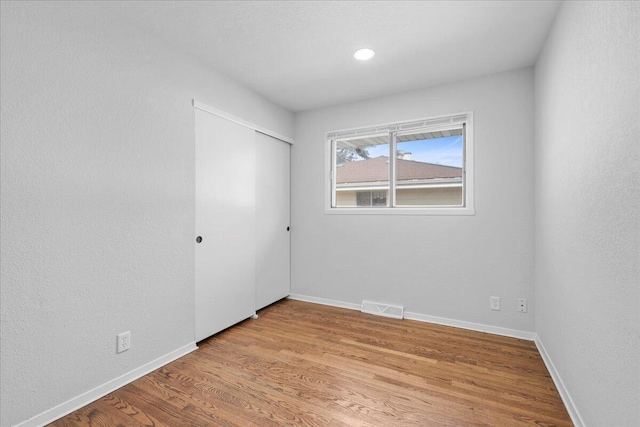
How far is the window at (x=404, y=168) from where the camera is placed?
2949 millimetres

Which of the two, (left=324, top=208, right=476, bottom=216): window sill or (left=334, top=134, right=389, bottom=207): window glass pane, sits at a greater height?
(left=334, top=134, right=389, bottom=207): window glass pane

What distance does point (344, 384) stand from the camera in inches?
75.4

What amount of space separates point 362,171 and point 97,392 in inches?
120

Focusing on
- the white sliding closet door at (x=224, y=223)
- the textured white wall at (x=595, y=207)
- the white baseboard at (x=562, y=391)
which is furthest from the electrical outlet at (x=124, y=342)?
the white baseboard at (x=562, y=391)

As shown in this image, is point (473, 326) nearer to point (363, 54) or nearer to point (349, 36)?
point (363, 54)

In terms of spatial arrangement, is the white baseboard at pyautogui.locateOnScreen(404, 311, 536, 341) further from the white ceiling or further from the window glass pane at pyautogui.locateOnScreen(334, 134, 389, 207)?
the white ceiling

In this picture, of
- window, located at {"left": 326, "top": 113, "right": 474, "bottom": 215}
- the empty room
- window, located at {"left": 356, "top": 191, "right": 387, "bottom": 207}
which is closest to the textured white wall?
the empty room

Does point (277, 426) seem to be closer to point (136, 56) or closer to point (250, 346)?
point (250, 346)

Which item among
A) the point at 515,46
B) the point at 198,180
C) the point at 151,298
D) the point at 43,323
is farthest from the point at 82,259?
the point at 515,46

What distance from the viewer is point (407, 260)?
3.08 meters

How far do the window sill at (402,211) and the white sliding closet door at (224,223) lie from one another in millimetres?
1028

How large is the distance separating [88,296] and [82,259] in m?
0.23

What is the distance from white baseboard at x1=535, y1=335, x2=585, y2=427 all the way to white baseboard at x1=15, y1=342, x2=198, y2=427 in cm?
258

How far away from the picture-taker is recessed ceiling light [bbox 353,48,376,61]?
2314 millimetres
